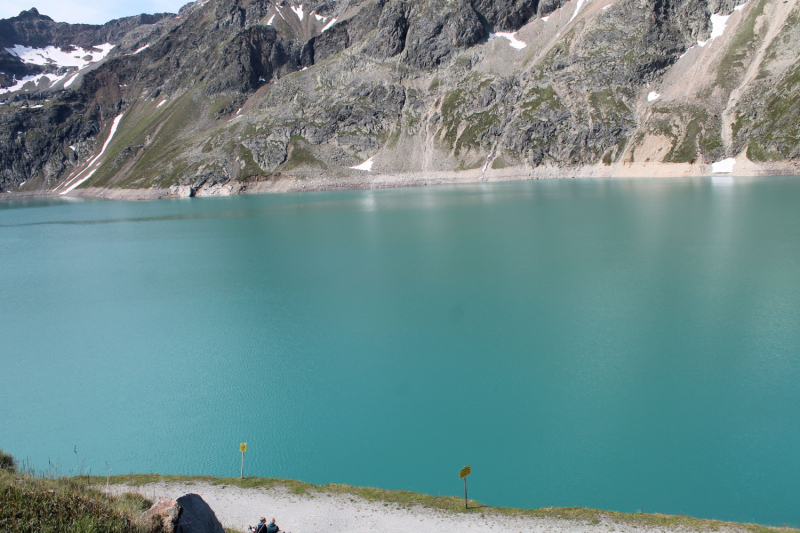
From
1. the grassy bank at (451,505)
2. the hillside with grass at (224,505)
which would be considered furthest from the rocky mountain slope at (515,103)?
the hillside with grass at (224,505)

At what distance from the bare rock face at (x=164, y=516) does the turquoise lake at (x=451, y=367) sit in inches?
313

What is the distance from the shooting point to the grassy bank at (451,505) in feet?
38.4

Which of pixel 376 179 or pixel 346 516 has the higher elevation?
pixel 376 179

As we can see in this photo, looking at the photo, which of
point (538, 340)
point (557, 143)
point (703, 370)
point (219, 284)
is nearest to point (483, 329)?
point (538, 340)

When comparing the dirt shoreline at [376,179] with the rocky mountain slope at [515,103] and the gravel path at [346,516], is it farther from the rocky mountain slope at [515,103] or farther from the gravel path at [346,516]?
the gravel path at [346,516]

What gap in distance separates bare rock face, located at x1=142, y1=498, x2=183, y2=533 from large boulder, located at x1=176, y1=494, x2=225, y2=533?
14 cm

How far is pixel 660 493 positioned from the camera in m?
14.2

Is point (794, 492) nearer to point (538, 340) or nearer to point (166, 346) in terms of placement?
point (538, 340)

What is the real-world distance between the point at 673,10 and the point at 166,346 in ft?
520

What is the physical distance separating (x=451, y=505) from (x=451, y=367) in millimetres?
10068

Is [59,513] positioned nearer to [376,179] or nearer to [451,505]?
[451,505]

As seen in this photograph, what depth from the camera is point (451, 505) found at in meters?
13.2

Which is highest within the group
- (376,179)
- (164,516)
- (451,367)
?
(376,179)

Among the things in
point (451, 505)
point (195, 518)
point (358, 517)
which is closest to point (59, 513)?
point (195, 518)
